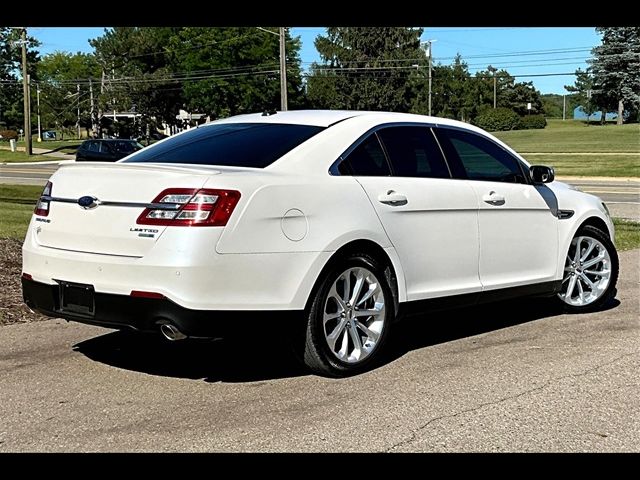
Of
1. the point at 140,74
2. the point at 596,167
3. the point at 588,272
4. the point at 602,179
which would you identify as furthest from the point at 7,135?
the point at 588,272

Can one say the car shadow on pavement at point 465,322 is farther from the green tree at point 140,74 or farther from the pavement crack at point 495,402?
the green tree at point 140,74

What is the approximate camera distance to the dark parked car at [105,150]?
37.6 m

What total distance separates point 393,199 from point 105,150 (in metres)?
34.0

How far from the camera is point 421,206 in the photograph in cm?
570

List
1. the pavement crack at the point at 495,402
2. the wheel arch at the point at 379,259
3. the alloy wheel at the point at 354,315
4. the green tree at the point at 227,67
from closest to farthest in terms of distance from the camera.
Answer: the pavement crack at the point at 495,402, the wheel arch at the point at 379,259, the alloy wheel at the point at 354,315, the green tree at the point at 227,67

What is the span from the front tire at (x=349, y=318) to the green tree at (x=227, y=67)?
239ft

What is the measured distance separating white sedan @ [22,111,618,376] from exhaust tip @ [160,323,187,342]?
1 cm

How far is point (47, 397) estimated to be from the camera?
4.77 m

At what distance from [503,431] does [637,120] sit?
10599cm

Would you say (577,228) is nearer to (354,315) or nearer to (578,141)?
(354,315)

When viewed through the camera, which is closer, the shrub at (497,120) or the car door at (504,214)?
the car door at (504,214)

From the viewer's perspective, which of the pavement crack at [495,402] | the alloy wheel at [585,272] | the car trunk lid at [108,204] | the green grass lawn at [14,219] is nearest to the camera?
the pavement crack at [495,402]

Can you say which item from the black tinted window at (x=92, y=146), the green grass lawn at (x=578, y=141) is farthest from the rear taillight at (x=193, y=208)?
the green grass lawn at (x=578, y=141)
